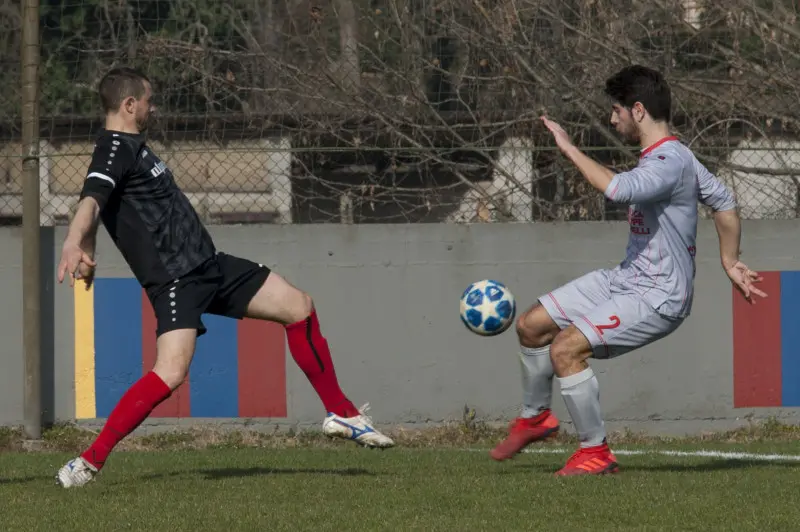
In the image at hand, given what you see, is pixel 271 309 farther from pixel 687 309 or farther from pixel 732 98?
pixel 732 98

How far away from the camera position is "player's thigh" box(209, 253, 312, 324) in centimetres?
662

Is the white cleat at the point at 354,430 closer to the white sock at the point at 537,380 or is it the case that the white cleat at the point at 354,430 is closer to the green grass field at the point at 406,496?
the green grass field at the point at 406,496

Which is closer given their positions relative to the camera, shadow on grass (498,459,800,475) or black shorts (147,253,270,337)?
black shorts (147,253,270,337)

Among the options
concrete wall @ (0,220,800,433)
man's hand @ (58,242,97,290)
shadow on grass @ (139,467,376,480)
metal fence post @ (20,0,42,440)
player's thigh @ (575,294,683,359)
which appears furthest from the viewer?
concrete wall @ (0,220,800,433)

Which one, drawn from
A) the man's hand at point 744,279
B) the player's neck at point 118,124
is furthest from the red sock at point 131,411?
the man's hand at point 744,279

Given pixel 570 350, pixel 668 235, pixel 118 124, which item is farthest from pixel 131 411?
pixel 668 235

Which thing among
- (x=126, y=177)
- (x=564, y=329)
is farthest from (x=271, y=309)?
(x=564, y=329)

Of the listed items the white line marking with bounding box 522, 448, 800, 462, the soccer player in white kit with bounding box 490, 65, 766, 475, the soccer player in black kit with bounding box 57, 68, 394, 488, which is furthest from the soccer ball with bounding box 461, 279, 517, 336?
the white line marking with bounding box 522, 448, 800, 462

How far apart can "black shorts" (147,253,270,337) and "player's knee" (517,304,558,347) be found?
131cm

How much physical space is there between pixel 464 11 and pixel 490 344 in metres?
2.77

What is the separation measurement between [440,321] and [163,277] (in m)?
4.09

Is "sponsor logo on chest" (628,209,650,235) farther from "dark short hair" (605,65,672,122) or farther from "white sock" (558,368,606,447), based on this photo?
"white sock" (558,368,606,447)

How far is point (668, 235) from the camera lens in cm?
644

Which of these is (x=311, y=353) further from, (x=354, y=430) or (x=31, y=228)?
(x=31, y=228)
